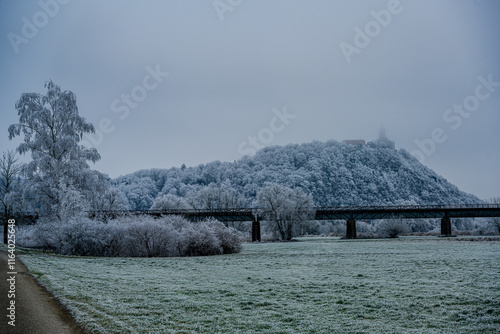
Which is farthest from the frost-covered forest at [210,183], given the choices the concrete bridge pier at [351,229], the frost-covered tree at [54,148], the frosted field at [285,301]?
the frosted field at [285,301]

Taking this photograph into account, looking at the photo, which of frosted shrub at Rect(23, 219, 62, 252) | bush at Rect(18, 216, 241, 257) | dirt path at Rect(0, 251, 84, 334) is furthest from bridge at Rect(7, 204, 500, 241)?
dirt path at Rect(0, 251, 84, 334)

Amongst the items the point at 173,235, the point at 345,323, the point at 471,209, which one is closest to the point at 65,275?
the point at 345,323

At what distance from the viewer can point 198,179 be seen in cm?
16162

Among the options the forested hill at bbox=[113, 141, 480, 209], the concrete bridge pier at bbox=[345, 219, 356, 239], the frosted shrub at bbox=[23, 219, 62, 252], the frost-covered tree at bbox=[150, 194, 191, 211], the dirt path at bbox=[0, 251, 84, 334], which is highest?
the forested hill at bbox=[113, 141, 480, 209]

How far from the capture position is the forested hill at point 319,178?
463ft

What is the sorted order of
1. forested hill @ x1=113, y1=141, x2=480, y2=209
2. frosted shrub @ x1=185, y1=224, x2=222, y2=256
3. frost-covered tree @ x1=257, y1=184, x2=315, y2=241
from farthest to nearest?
forested hill @ x1=113, y1=141, x2=480, y2=209, frost-covered tree @ x1=257, y1=184, x2=315, y2=241, frosted shrub @ x1=185, y1=224, x2=222, y2=256

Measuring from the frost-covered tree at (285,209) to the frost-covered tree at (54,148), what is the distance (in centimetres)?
4282

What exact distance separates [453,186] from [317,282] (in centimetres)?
18898

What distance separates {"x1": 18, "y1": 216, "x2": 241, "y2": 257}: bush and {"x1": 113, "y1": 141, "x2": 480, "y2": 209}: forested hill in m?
93.8

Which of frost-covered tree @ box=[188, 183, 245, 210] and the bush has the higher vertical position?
frost-covered tree @ box=[188, 183, 245, 210]

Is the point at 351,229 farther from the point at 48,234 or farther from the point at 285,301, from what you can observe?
the point at 285,301

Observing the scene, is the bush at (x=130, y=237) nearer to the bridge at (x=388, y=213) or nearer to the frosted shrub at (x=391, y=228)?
the bridge at (x=388, y=213)

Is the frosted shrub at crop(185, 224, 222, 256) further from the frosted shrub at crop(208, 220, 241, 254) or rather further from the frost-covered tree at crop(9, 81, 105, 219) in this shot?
the frost-covered tree at crop(9, 81, 105, 219)

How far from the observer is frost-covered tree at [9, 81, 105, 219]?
1406 inches
